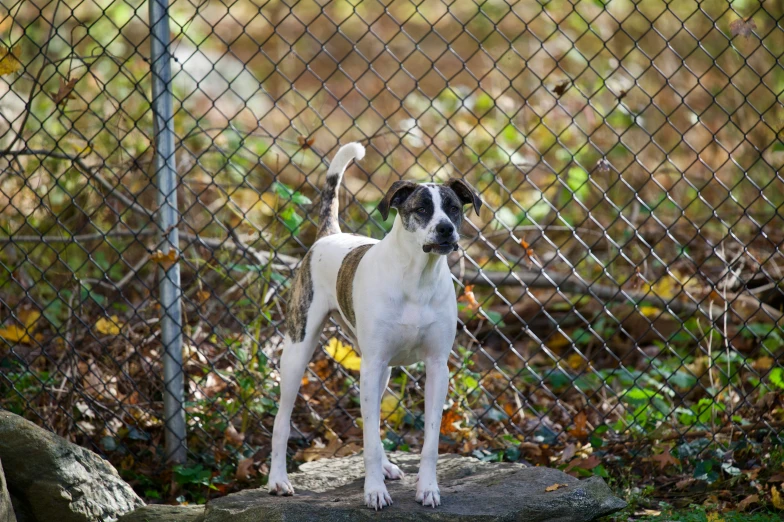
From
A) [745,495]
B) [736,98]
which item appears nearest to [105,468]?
[745,495]

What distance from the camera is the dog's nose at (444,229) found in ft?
9.58

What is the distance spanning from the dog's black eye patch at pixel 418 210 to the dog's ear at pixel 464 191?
16 centimetres

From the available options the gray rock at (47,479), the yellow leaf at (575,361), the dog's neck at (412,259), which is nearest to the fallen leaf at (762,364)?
the yellow leaf at (575,361)

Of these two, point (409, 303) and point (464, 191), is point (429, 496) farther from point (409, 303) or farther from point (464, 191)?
point (464, 191)

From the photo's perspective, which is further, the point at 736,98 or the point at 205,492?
the point at 736,98

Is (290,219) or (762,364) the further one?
(762,364)

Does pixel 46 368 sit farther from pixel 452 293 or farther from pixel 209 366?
pixel 452 293

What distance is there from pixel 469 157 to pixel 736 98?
2.83m

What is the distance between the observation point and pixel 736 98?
297 inches

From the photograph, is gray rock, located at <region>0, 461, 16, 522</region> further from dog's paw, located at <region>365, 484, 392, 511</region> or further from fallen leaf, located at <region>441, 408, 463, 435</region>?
fallen leaf, located at <region>441, 408, 463, 435</region>

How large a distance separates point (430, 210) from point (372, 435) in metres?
0.90

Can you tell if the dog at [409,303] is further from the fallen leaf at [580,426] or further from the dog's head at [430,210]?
the fallen leaf at [580,426]

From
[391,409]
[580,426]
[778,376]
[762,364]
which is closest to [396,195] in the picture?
[391,409]

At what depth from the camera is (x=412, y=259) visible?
120 inches
